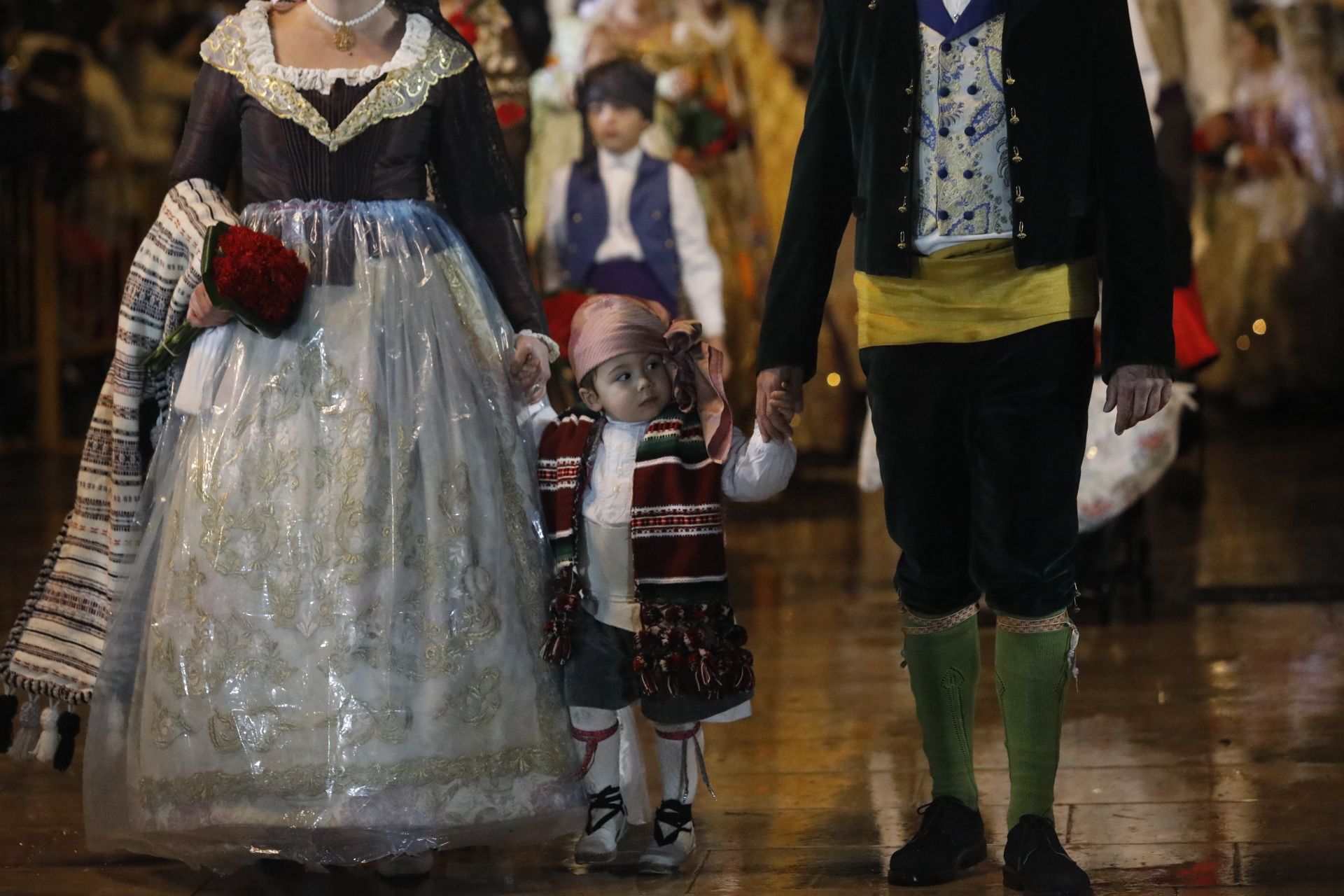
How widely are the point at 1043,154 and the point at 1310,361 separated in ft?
27.2

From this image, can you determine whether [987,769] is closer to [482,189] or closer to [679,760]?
[679,760]

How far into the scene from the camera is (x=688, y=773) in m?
3.14

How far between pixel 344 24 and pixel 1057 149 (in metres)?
1.23

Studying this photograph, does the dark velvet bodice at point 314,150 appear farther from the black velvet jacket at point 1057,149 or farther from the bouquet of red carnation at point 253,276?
the black velvet jacket at point 1057,149

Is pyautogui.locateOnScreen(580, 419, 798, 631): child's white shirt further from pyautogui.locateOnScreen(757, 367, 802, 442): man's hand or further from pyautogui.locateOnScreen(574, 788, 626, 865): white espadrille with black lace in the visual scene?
pyautogui.locateOnScreen(574, 788, 626, 865): white espadrille with black lace

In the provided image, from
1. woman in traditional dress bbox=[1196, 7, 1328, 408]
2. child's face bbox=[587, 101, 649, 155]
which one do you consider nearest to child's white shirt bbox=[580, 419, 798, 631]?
child's face bbox=[587, 101, 649, 155]

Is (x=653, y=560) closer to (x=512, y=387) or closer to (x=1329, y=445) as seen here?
(x=512, y=387)

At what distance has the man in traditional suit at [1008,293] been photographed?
2.80 meters

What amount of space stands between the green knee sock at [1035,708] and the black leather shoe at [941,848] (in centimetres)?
10

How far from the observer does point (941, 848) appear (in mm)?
2945

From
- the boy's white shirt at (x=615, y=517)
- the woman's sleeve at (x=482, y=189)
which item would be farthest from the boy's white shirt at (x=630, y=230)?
the boy's white shirt at (x=615, y=517)

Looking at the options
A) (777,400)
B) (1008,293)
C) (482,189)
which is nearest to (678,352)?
(777,400)

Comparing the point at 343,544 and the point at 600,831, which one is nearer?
the point at 343,544

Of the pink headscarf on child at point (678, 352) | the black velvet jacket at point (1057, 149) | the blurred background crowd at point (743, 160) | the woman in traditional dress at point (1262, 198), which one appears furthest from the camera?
the woman in traditional dress at point (1262, 198)
